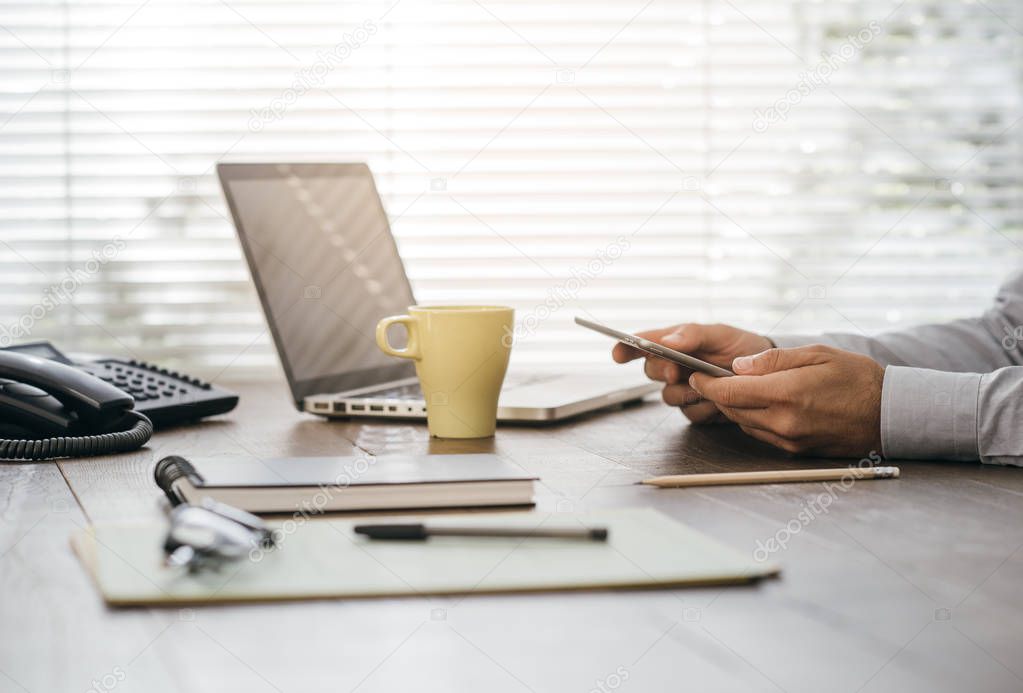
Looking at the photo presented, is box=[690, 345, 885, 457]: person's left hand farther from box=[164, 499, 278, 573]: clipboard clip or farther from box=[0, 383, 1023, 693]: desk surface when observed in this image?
box=[164, 499, 278, 573]: clipboard clip

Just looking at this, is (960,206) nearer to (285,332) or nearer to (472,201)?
(472,201)

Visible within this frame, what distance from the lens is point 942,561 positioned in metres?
0.63

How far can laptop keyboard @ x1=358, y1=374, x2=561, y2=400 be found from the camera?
1.29 m

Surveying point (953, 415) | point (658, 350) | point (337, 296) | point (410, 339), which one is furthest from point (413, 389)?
point (953, 415)

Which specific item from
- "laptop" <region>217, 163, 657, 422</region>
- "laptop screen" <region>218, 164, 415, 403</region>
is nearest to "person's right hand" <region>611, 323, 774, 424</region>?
"laptop" <region>217, 163, 657, 422</region>

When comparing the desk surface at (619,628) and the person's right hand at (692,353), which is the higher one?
the desk surface at (619,628)

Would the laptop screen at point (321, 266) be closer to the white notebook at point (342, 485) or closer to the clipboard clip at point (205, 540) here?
the white notebook at point (342, 485)

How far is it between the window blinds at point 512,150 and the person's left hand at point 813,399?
37.6 inches

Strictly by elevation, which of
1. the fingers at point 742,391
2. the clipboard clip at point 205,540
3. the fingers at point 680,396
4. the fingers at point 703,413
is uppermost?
the clipboard clip at point 205,540

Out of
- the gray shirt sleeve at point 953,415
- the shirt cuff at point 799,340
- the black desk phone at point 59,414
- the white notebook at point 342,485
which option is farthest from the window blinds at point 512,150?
the white notebook at point 342,485

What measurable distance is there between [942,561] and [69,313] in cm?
170

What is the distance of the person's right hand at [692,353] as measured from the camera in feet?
3.89

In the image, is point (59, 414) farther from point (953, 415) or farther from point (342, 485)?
point (953, 415)

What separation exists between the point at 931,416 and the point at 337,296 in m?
0.75
